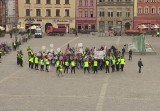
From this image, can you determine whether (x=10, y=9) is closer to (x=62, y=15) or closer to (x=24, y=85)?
(x=62, y=15)

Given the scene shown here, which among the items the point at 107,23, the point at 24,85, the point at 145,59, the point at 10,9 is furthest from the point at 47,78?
the point at 10,9

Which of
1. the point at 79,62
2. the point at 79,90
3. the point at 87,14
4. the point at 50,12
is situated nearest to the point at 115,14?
the point at 87,14

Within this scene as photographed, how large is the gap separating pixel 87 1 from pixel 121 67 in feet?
210

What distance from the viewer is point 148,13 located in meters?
99.1

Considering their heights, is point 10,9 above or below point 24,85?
above

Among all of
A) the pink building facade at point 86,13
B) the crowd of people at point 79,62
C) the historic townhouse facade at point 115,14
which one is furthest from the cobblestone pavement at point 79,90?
the pink building facade at point 86,13

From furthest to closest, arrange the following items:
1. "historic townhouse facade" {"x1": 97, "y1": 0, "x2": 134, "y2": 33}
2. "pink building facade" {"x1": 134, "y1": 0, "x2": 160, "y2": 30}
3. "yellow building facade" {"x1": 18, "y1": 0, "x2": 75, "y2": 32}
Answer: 1. "yellow building facade" {"x1": 18, "y1": 0, "x2": 75, "y2": 32}
2. "historic townhouse facade" {"x1": 97, "y1": 0, "x2": 134, "y2": 33}
3. "pink building facade" {"x1": 134, "y1": 0, "x2": 160, "y2": 30}

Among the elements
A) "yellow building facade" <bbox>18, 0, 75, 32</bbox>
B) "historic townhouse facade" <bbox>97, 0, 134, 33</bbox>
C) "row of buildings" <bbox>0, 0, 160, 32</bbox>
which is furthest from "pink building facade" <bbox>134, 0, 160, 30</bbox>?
"yellow building facade" <bbox>18, 0, 75, 32</bbox>

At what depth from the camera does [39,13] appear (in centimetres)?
10081

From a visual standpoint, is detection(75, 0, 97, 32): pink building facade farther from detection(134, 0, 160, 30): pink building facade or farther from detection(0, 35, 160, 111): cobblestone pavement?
detection(0, 35, 160, 111): cobblestone pavement

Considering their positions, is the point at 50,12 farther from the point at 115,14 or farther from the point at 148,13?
the point at 148,13

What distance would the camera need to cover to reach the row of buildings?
325 feet

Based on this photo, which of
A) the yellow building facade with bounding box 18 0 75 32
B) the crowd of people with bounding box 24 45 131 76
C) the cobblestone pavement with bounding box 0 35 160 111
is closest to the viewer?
the cobblestone pavement with bounding box 0 35 160 111

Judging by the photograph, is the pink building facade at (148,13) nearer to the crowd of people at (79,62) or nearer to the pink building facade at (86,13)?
the pink building facade at (86,13)
